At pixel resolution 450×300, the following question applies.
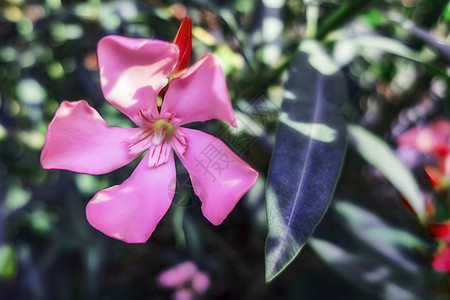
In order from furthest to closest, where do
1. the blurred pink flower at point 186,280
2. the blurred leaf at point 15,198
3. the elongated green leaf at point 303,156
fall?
the blurred pink flower at point 186,280 < the blurred leaf at point 15,198 < the elongated green leaf at point 303,156

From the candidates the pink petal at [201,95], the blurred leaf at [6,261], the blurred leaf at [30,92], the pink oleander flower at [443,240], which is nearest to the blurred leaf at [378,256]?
the pink oleander flower at [443,240]

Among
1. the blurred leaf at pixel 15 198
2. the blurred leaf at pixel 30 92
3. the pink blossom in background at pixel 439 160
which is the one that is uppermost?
the pink blossom in background at pixel 439 160

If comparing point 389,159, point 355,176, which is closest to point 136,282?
point 355,176

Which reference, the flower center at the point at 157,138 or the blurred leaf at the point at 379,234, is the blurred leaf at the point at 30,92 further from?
the blurred leaf at the point at 379,234

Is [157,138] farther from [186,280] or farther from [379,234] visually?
[186,280]

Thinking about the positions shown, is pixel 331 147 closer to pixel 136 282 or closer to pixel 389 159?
pixel 389 159

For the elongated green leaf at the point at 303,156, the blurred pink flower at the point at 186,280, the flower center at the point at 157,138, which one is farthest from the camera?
the blurred pink flower at the point at 186,280

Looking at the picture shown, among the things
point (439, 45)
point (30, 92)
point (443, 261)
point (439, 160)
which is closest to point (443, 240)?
point (443, 261)
